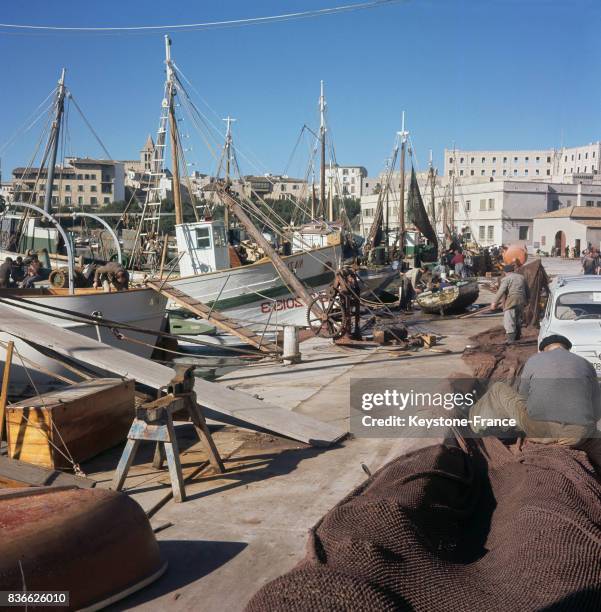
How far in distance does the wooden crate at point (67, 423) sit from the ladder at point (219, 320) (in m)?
6.74

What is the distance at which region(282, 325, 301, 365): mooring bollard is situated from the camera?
41.1ft

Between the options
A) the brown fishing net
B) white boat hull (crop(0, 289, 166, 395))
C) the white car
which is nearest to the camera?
the brown fishing net

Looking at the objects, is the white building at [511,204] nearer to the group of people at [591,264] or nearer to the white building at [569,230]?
the white building at [569,230]

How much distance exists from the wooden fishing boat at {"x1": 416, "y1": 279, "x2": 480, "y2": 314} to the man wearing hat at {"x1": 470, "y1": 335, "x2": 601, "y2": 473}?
1429 cm

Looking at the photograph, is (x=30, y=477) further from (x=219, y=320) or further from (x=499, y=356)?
(x=219, y=320)

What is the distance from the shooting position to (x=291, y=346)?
12.6 metres

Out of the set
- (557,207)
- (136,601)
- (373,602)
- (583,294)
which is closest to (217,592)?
(136,601)

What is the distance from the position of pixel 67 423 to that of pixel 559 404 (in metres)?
4.27

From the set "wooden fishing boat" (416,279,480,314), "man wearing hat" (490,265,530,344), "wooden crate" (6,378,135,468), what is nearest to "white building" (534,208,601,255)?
"wooden fishing boat" (416,279,480,314)

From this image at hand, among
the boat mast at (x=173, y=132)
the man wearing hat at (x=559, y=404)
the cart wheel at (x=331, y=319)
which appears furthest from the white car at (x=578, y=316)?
the boat mast at (x=173, y=132)

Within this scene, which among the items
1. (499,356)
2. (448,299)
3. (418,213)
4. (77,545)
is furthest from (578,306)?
(418,213)

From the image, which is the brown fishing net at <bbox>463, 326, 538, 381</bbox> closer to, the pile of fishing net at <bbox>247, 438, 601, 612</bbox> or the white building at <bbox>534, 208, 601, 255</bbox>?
the pile of fishing net at <bbox>247, 438, 601, 612</bbox>

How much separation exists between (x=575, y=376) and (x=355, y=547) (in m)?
3.10

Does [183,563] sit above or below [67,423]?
below
